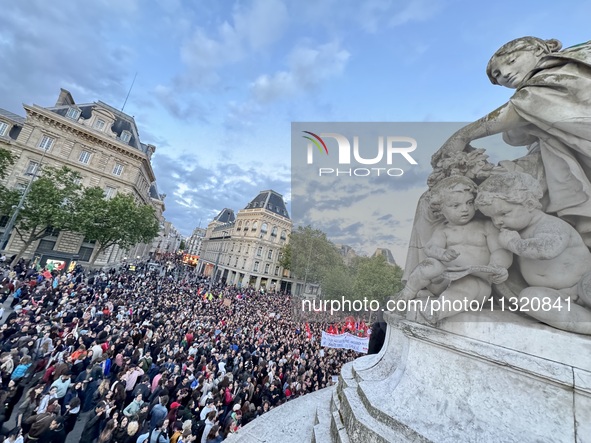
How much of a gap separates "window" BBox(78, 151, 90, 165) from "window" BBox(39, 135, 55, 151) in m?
2.71

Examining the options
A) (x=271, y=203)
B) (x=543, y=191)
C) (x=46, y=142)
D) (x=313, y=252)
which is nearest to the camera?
(x=543, y=191)

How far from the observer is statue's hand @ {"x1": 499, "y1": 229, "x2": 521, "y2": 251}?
2361 mm

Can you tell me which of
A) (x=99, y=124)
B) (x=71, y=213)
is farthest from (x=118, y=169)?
(x=71, y=213)

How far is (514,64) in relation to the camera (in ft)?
10.1

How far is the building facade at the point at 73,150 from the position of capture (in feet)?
89.9

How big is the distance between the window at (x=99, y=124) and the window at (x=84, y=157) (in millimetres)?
3521

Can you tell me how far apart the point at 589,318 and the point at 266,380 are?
9066 millimetres

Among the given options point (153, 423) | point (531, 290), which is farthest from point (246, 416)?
point (531, 290)

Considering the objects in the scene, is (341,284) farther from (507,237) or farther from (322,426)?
(507,237)

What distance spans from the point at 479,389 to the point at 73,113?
4278cm

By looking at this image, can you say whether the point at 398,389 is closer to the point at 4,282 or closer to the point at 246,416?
the point at 246,416

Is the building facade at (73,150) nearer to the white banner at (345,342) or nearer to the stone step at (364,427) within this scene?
the white banner at (345,342)

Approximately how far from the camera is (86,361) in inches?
286

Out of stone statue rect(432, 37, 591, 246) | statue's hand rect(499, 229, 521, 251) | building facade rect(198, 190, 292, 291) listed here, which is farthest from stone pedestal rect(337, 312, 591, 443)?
building facade rect(198, 190, 292, 291)
